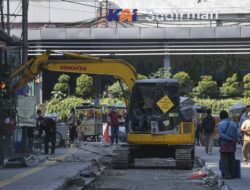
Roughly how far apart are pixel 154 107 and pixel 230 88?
36.8 metres

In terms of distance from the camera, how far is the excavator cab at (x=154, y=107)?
79.8 feet

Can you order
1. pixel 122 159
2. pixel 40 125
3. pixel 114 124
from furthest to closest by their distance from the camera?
pixel 114 124 → pixel 40 125 → pixel 122 159

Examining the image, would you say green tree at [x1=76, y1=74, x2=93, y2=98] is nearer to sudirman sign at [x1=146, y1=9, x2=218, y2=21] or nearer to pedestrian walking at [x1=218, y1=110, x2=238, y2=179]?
sudirman sign at [x1=146, y1=9, x2=218, y2=21]

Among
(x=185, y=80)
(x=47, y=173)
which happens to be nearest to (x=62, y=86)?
(x=185, y=80)

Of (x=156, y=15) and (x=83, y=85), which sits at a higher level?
(x=156, y=15)

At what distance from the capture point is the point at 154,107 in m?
24.5

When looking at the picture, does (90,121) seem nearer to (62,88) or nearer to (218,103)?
(218,103)

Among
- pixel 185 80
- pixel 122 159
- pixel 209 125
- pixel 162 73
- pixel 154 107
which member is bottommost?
pixel 122 159

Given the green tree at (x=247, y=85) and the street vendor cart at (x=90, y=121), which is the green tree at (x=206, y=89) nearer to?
the green tree at (x=247, y=85)

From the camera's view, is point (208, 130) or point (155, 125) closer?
point (155, 125)

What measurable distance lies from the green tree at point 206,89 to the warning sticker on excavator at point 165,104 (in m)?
35.9

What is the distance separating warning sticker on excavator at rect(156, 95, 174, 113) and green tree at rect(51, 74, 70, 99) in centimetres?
3791

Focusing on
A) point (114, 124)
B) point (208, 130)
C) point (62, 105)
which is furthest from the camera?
point (62, 105)

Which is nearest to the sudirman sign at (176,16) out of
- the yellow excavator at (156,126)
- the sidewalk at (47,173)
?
the sidewalk at (47,173)
